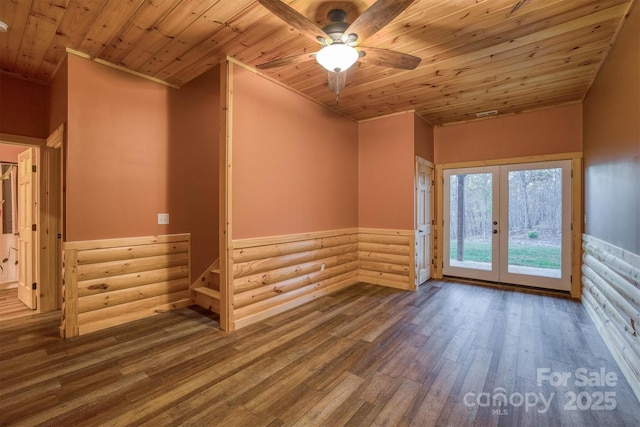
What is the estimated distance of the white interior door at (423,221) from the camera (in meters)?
4.65

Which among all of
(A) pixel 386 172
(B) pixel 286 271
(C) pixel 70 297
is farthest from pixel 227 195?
(A) pixel 386 172

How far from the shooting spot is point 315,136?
13.7 feet

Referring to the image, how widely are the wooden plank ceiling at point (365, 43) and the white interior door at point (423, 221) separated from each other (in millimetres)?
1440

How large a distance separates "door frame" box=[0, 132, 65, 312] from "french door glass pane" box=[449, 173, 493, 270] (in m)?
5.84

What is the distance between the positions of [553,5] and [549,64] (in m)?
1.09

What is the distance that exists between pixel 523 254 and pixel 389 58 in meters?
3.97

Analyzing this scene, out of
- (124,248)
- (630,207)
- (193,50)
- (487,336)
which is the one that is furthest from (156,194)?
(630,207)

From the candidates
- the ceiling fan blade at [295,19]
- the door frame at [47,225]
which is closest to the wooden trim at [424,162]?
the ceiling fan blade at [295,19]

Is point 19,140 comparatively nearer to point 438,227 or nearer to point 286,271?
point 286,271

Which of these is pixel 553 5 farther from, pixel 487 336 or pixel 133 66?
pixel 133 66

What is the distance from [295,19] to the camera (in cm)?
189

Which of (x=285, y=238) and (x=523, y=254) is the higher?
(x=285, y=238)

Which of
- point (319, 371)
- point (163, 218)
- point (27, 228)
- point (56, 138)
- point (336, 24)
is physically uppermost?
point (336, 24)

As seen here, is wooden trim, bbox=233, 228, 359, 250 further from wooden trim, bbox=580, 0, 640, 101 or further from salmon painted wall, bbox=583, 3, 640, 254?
wooden trim, bbox=580, 0, 640, 101
